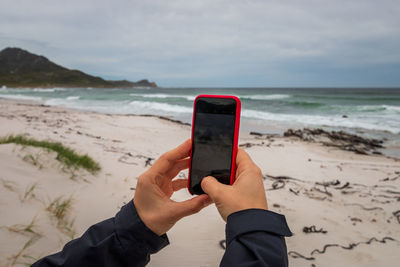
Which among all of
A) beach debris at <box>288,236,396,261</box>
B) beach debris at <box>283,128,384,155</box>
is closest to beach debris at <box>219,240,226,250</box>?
beach debris at <box>288,236,396,261</box>

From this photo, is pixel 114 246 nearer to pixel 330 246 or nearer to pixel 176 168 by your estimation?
pixel 176 168

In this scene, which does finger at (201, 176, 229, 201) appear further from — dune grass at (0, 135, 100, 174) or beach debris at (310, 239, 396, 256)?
dune grass at (0, 135, 100, 174)

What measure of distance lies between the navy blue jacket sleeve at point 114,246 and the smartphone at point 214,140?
49 centimetres

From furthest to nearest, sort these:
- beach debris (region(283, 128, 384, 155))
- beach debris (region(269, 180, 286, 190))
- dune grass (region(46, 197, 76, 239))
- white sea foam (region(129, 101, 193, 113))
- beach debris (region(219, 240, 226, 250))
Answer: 1. white sea foam (region(129, 101, 193, 113))
2. beach debris (region(283, 128, 384, 155))
3. beach debris (region(269, 180, 286, 190))
4. beach debris (region(219, 240, 226, 250))
5. dune grass (region(46, 197, 76, 239))

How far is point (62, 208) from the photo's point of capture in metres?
2.21

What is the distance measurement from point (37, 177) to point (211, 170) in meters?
2.04

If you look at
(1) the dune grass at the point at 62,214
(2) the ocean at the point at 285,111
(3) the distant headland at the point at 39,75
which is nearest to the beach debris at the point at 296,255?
(1) the dune grass at the point at 62,214

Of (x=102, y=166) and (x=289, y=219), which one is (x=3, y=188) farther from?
(x=289, y=219)

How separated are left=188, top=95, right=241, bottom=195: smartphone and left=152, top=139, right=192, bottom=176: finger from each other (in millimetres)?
82

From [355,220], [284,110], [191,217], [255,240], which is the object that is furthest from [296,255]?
[284,110]

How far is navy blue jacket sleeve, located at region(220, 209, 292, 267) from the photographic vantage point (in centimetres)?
84

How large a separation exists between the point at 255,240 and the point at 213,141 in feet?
2.78

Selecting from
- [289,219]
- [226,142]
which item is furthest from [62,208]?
[289,219]

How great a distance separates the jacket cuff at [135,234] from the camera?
3.86 ft
